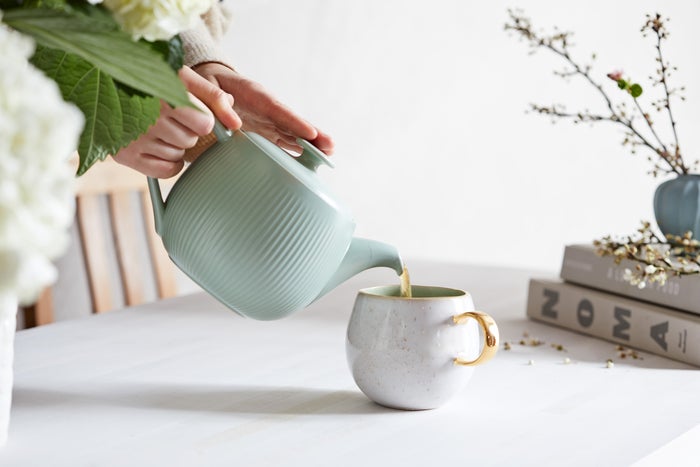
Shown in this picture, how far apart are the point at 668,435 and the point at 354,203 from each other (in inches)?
84.5

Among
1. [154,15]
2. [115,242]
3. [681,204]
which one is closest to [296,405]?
[154,15]

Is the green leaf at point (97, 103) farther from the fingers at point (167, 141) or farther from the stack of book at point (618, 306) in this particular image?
the stack of book at point (618, 306)

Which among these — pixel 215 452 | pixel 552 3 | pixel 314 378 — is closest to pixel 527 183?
pixel 552 3

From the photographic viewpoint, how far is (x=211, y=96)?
72 cm

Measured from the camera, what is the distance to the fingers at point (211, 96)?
714 millimetres

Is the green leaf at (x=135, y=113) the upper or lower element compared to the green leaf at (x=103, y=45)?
lower

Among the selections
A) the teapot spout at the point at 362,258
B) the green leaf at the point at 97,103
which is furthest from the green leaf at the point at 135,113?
the teapot spout at the point at 362,258

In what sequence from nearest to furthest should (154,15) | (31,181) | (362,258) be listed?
(31,181) < (154,15) < (362,258)

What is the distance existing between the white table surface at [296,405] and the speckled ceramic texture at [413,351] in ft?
0.07

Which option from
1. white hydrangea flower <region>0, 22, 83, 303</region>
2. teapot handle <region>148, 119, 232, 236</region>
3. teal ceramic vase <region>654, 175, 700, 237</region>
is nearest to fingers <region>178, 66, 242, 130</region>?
teapot handle <region>148, 119, 232, 236</region>

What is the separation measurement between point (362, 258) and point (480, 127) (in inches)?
93.8

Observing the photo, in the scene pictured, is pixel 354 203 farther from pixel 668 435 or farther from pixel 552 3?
pixel 668 435

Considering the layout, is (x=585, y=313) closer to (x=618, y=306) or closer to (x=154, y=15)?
(x=618, y=306)

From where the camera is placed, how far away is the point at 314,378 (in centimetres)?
90
